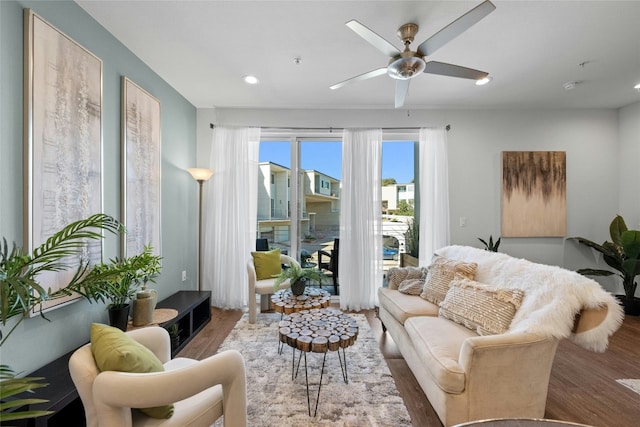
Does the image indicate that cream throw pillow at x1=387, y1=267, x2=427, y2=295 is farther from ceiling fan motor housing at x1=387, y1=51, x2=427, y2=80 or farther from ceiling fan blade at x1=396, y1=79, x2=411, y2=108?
ceiling fan motor housing at x1=387, y1=51, x2=427, y2=80

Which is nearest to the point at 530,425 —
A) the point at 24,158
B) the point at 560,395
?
the point at 560,395

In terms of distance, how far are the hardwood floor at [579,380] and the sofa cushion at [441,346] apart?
38 cm

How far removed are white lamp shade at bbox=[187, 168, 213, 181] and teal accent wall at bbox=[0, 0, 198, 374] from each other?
187 millimetres

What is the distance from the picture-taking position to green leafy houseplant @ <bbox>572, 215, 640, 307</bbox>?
127 inches

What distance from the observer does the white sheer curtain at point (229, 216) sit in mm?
3678

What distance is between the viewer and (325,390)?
195cm

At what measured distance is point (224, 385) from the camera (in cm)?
128

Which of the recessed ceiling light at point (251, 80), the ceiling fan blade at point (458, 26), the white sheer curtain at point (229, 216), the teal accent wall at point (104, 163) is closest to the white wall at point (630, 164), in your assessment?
the ceiling fan blade at point (458, 26)

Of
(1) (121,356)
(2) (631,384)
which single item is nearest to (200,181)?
(1) (121,356)

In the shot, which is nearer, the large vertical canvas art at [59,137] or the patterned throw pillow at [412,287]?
the large vertical canvas art at [59,137]

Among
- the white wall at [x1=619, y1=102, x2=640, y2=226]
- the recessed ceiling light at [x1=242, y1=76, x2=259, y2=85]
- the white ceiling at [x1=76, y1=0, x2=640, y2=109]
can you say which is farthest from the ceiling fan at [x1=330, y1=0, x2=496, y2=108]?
the white wall at [x1=619, y1=102, x2=640, y2=226]

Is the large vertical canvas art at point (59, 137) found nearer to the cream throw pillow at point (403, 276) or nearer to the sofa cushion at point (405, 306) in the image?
the sofa cushion at point (405, 306)

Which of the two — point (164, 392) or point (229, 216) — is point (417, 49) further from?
point (229, 216)

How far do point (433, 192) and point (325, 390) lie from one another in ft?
9.14
